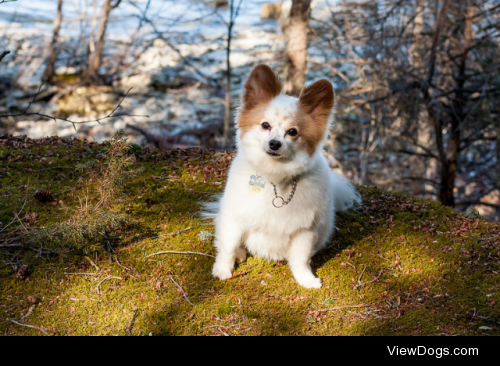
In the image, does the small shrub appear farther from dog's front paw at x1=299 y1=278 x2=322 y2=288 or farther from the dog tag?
dog's front paw at x1=299 y1=278 x2=322 y2=288

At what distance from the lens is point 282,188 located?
3.47 metres

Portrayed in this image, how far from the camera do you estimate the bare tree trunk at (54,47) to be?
12.9m

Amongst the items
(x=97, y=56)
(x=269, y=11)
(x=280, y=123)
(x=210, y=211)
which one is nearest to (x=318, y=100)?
(x=280, y=123)

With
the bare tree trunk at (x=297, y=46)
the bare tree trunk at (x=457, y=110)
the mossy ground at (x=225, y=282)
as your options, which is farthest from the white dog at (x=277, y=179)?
the bare tree trunk at (x=457, y=110)

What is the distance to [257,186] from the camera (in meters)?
3.44

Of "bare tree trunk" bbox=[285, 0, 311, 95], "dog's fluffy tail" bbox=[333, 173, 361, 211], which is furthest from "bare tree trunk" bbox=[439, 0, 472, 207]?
"dog's fluffy tail" bbox=[333, 173, 361, 211]

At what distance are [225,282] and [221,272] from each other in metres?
0.10

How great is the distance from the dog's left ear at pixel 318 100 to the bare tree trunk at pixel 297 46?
4.53 m

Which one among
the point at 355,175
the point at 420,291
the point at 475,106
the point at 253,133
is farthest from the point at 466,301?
the point at 355,175

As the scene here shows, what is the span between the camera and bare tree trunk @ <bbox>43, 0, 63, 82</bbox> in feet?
42.3

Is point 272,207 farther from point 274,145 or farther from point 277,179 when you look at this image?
point 274,145

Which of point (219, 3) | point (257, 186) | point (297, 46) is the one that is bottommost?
point (257, 186)

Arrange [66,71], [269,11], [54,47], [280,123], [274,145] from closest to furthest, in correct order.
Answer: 1. [274,145]
2. [280,123]
3. [54,47]
4. [66,71]
5. [269,11]

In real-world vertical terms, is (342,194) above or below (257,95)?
below
